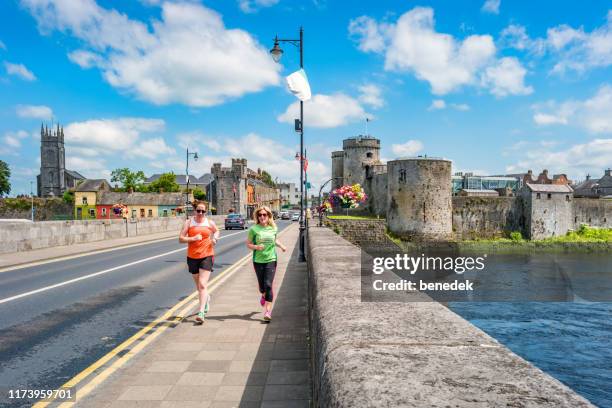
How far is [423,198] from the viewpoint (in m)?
51.7

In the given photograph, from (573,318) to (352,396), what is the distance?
26.1 metres

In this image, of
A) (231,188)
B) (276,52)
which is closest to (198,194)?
(231,188)

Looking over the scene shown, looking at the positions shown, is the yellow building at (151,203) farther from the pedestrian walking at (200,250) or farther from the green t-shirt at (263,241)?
the green t-shirt at (263,241)

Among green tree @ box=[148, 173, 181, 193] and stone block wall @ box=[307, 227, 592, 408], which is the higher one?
green tree @ box=[148, 173, 181, 193]

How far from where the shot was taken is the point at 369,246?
4744 cm

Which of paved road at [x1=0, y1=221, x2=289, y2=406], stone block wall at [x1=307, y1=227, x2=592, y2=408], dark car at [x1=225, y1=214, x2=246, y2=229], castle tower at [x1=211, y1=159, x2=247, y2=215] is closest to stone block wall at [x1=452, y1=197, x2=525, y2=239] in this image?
dark car at [x1=225, y1=214, x2=246, y2=229]

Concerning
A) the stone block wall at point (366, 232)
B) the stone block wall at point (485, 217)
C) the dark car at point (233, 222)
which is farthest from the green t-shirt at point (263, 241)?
the stone block wall at point (485, 217)

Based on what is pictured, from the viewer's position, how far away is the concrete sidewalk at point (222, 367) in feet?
14.1

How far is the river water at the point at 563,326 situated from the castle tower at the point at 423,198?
11855mm

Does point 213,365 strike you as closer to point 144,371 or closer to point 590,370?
point 144,371

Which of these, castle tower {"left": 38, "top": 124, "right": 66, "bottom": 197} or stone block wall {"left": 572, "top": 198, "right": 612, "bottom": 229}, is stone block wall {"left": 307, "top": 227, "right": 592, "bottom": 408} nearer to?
stone block wall {"left": 572, "top": 198, "right": 612, "bottom": 229}

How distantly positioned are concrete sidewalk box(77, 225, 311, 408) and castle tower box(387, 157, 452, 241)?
150ft

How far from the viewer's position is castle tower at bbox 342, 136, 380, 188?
217 feet

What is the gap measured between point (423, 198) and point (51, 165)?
377 feet
